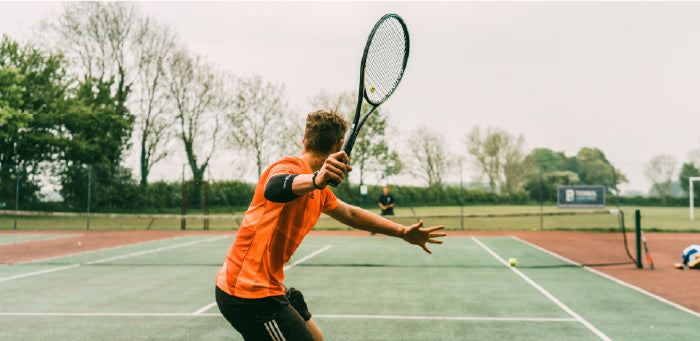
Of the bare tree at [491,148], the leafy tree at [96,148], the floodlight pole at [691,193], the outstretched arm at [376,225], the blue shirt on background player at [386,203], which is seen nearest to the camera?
the outstretched arm at [376,225]

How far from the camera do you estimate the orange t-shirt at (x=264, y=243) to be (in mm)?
2225

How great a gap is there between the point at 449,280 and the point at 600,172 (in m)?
16.4

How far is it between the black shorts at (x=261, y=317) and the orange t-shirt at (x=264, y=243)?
0.03 meters

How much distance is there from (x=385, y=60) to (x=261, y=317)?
5.36 ft

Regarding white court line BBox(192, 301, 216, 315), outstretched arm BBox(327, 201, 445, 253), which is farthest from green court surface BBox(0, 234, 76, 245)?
outstretched arm BBox(327, 201, 445, 253)

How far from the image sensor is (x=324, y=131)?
92.0 inches

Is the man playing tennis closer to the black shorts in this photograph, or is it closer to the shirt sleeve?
the black shorts

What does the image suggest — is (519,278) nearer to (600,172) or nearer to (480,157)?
(600,172)

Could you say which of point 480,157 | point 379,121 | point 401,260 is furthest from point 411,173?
point 401,260

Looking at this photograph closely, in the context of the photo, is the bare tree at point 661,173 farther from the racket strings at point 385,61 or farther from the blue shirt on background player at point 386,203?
the racket strings at point 385,61

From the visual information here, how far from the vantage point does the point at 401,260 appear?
36.6ft

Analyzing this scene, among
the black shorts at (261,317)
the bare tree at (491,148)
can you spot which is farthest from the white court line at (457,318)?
the bare tree at (491,148)

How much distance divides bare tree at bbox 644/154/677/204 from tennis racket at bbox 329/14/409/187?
23.2 metres

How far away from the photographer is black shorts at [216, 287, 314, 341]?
2.26 m
